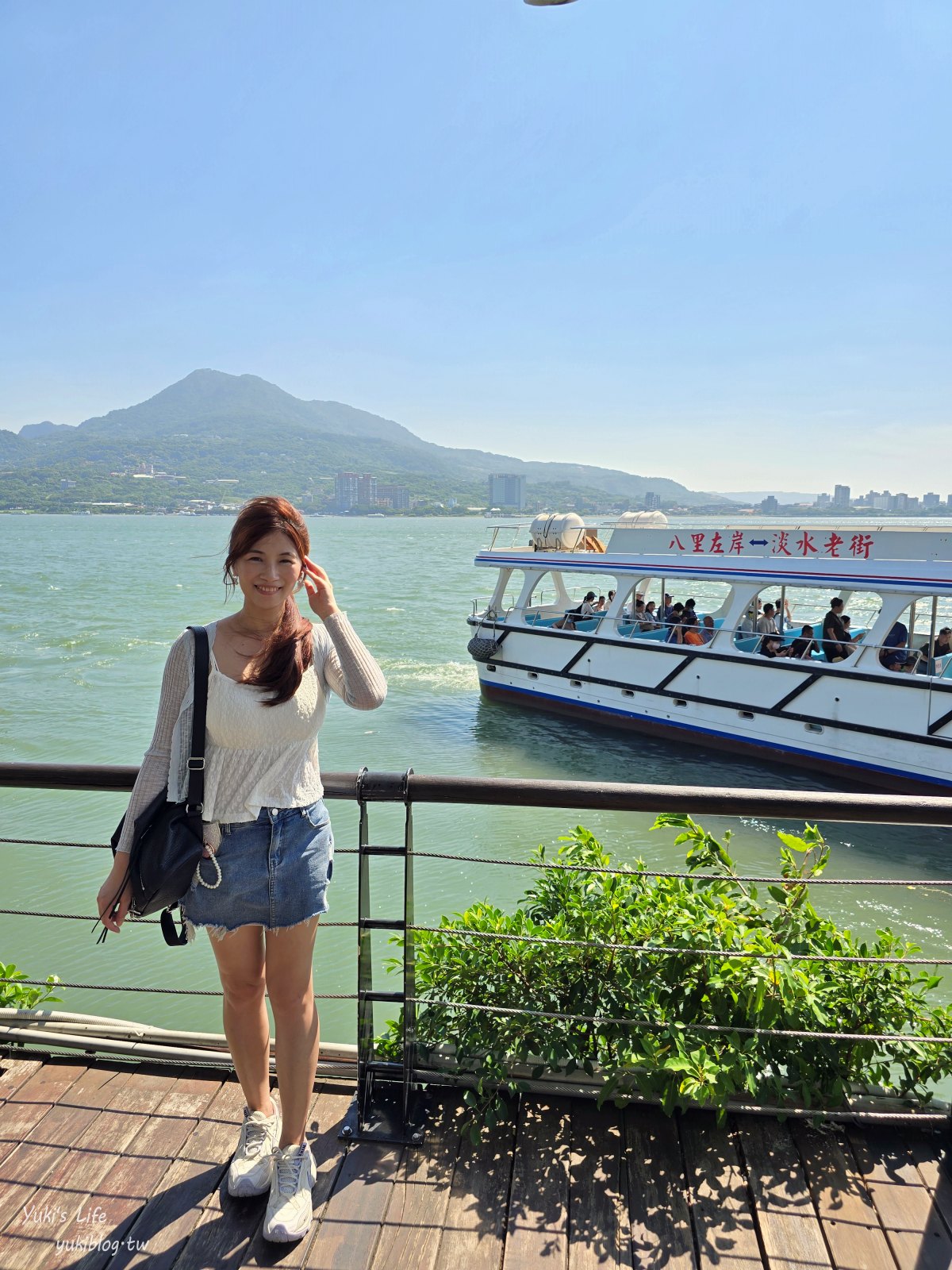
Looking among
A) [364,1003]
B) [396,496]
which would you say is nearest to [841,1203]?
[364,1003]

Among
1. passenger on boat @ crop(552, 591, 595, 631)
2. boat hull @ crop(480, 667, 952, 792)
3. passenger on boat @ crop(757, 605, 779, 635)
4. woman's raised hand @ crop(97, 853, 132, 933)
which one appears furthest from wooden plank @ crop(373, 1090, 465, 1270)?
passenger on boat @ crop(552, 591, 595, 631)

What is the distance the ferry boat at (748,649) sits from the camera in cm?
1098

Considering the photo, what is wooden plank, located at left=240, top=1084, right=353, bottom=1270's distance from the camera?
2.07 metres

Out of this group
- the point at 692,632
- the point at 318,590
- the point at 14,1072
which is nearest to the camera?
the point at 318,590

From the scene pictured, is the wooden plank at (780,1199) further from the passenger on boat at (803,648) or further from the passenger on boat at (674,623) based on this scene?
the passenger on boat at (674,623)

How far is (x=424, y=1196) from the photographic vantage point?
2.24 metres

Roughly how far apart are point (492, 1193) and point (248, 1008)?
0.77 metres

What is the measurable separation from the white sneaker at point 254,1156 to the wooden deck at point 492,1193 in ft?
0.14

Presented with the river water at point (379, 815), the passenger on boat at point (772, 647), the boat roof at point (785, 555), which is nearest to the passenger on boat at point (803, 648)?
the passenger on boat at point (772, 647)

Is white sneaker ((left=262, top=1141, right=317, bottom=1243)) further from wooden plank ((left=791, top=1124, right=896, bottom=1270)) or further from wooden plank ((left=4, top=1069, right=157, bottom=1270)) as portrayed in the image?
wooden plank ((left=791, top=1124, right=896, bottom=1270))

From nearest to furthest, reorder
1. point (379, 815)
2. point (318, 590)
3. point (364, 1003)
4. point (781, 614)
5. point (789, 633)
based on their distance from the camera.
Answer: point (318, 590) → point (364, 1003) → point (379, 815) → point (781, 614) → point (789, 633)

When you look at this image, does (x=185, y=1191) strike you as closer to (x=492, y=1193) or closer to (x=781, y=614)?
(x=492, y=1193)

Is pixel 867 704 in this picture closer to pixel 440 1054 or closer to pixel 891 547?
pixel 891 547

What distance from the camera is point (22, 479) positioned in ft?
550
